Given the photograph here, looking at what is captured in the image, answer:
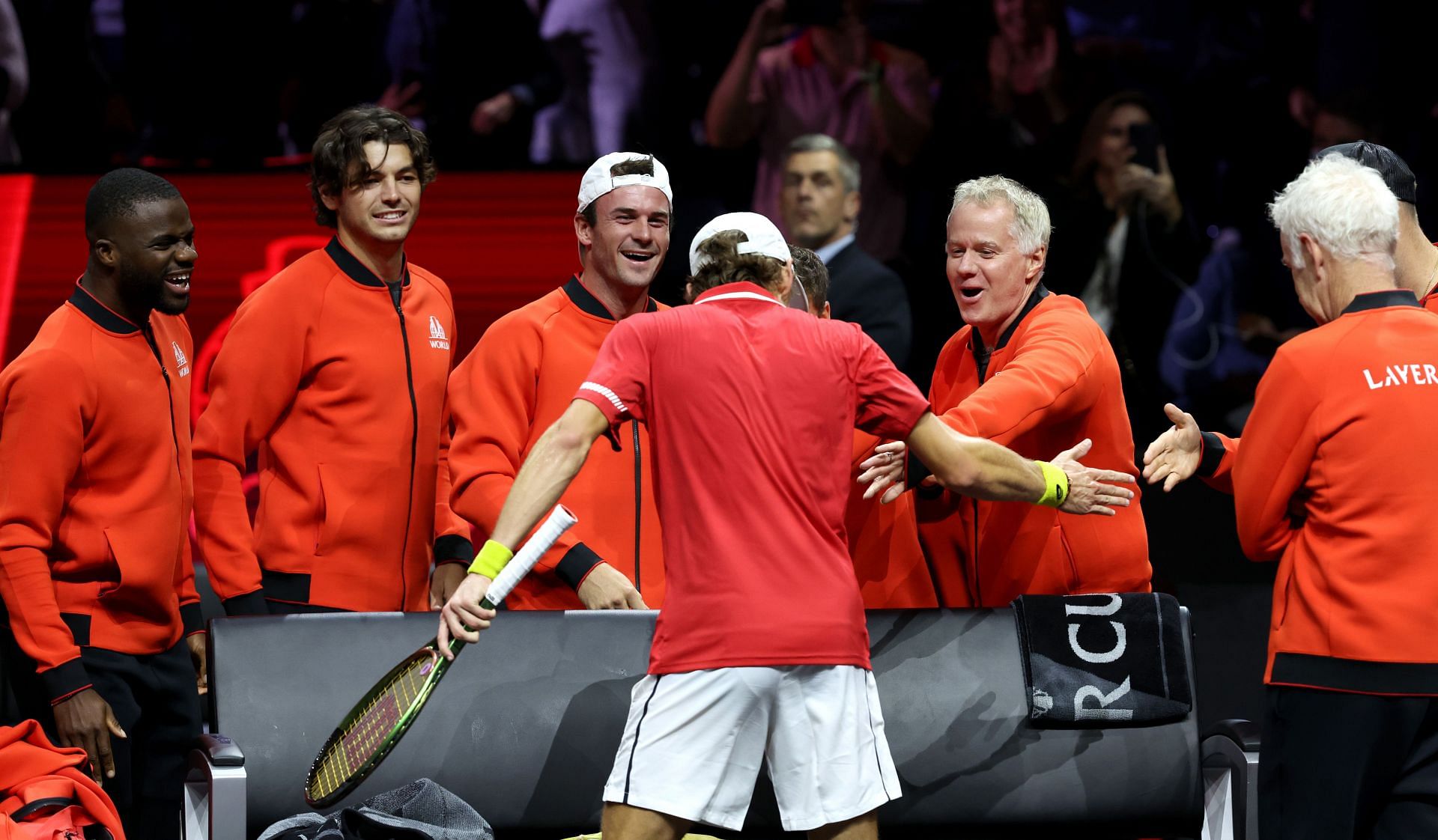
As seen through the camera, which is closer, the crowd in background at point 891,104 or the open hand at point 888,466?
the open hand at point 888,466

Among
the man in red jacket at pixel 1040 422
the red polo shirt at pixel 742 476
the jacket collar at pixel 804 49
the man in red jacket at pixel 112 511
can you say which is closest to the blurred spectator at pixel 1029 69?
the jacket collar at pixel 804 49

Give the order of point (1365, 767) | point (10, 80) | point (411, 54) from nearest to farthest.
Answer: point (1365, 767) < point (10, 80) < point (411, 54)

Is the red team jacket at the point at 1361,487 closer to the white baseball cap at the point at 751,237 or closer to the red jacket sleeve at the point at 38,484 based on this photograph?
the white baseball cap at the point at 751,237

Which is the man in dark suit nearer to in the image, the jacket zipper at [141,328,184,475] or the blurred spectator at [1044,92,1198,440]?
the blurred spectator at [1044,92,1198,440]

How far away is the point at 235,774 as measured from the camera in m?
3.25

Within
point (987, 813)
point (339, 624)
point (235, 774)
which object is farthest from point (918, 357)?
point (235, 774)

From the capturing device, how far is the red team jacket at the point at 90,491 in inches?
135

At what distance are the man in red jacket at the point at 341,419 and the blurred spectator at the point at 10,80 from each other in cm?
255

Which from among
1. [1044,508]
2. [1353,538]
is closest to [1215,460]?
[1044,508]

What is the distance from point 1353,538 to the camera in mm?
2969

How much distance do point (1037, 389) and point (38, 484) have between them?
2.09 meters

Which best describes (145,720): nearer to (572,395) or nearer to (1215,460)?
(572,395)

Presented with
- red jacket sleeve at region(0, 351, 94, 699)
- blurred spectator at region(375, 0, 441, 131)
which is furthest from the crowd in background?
red jacket sleeve at region(0, 351, 94, 699)

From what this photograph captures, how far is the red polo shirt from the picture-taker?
286cm
